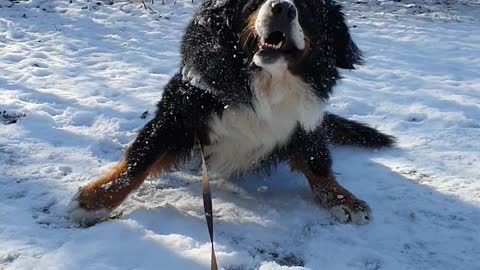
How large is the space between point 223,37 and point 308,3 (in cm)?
48

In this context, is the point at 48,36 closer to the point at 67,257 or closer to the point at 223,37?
the point at 223,37

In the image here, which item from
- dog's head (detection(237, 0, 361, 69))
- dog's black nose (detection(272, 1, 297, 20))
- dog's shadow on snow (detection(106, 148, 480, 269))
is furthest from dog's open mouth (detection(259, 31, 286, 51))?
dog's shadow on snow (detection(106, 148, 480, 269))

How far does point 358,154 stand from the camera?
3.83m

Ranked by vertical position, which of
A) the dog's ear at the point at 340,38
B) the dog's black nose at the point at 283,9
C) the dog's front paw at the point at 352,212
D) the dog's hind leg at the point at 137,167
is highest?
the dog's black nose at the point at 283,9

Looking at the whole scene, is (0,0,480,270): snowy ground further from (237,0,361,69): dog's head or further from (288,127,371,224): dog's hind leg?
(237,0,361,69): dog's head

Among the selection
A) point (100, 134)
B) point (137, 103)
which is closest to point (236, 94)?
point (100, 134)

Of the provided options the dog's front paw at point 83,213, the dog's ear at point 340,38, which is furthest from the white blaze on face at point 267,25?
the dog's front paw at point 83,213

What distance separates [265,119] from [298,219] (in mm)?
550

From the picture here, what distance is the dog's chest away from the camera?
9.30 feet

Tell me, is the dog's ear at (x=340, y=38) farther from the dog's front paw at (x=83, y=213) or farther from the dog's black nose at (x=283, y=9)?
the dog's front paw at (x=83, y=213)

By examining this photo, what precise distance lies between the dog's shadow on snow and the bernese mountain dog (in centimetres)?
15

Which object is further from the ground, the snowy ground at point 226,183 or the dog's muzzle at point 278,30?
the dog's muzzle at point 278,30

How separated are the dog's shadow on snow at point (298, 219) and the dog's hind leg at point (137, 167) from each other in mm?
137

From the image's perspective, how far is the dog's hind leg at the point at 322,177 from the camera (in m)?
2.86
